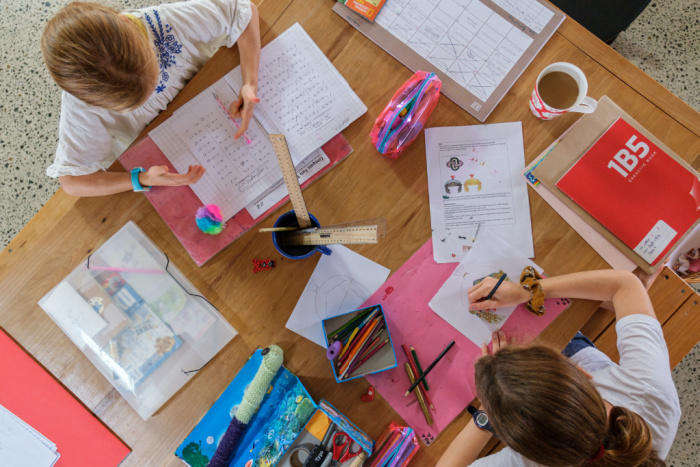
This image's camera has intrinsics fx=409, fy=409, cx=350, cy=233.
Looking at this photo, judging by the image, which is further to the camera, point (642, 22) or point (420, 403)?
point (642, 22)

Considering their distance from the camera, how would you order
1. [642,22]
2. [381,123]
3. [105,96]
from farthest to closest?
1. [642,22]
2. [381,123]
3. [105,96]

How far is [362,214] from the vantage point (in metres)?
0.91

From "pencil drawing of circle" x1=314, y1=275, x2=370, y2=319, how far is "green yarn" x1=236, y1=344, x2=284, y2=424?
0.14 meters

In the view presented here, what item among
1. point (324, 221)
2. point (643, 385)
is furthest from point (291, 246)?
point (643, 385)

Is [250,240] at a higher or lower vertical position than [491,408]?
higher

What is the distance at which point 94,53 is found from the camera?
67cm

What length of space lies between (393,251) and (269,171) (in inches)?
12.9

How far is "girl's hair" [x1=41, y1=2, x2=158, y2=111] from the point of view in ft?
2.19

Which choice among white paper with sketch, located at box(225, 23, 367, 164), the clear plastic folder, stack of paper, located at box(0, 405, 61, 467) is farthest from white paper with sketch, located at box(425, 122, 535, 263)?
stack of paper, located at box(0, 405, 61, 467)

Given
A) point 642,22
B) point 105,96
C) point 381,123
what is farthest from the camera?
point 642,22

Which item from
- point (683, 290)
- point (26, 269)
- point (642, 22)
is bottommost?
point (683, 290)

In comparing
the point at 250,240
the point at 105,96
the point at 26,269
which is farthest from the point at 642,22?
the point at 26,269

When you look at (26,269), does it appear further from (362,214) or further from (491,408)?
(491,408)

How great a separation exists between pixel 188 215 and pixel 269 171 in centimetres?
20
